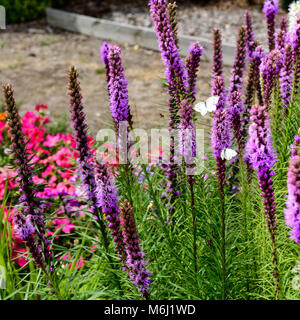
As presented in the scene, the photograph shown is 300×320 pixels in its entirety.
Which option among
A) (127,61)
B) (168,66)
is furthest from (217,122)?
(127,61)

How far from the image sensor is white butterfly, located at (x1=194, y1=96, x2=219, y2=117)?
197 centimetres

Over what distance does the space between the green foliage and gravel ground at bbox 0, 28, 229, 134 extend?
21.1 inches

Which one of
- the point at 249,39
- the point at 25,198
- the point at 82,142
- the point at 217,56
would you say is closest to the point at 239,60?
the point at 217,56

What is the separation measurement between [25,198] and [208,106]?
0.98 m

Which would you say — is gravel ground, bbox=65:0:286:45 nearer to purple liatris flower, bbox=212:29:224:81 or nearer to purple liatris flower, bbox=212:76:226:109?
purple liatris flower, bbox=212:29:224:81

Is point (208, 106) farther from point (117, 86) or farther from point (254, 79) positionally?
point (254, 79)

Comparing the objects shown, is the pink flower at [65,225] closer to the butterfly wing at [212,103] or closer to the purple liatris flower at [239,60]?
the purple liatris flower at [239,60]

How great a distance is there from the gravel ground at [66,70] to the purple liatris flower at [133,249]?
4199mm

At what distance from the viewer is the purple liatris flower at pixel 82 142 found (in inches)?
90.3

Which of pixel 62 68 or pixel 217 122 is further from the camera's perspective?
pixel 62 68

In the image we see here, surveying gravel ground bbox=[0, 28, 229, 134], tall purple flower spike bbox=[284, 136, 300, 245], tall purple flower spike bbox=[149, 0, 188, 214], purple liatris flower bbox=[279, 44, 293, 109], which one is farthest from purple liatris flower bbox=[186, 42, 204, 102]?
gravel ground bbox=[0, 28, 229, 134]

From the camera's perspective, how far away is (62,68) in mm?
8664
